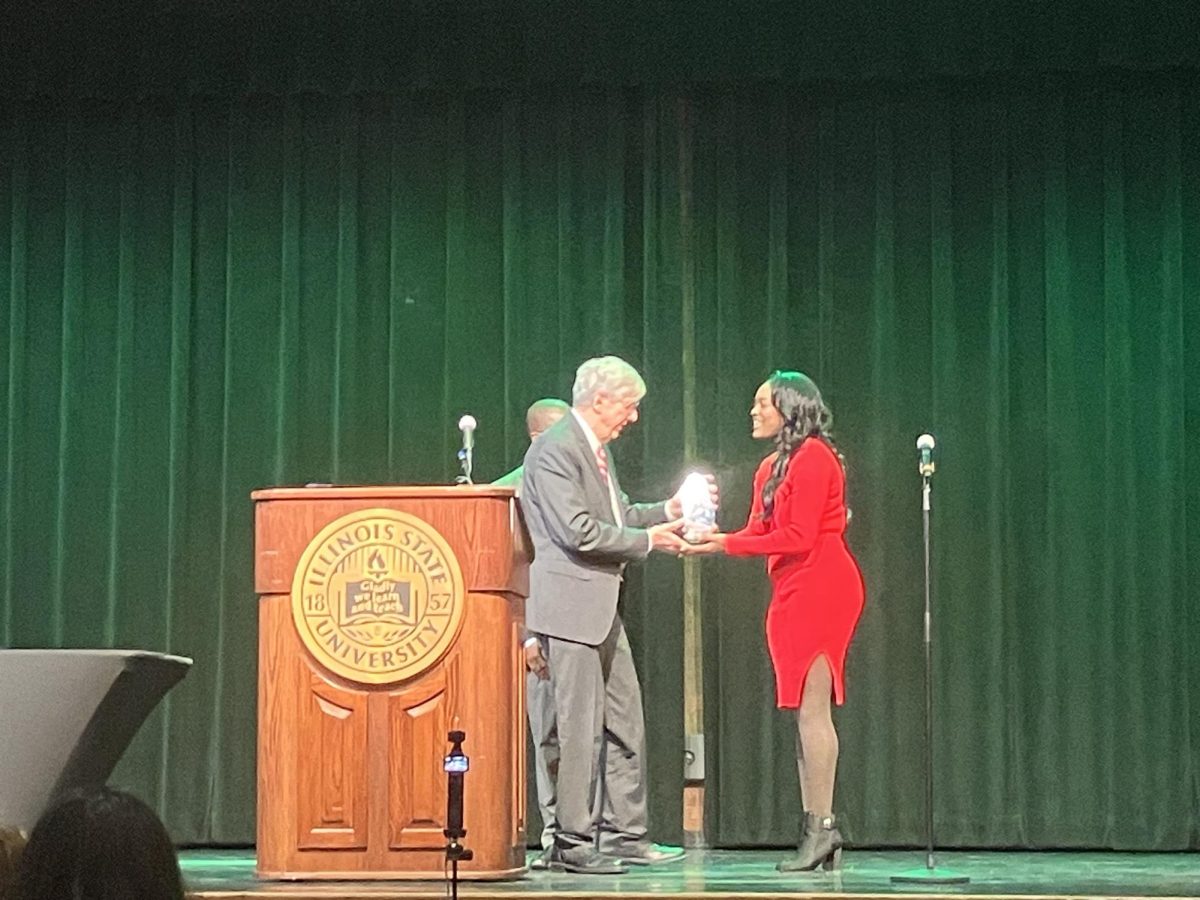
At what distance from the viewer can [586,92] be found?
26.0ft

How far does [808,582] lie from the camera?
5.72m

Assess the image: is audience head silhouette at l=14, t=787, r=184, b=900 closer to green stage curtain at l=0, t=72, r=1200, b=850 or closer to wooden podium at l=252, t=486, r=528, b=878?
wooden podium at l=252, t=486, r=528, b=878

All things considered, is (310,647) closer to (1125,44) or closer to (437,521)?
(437,521)

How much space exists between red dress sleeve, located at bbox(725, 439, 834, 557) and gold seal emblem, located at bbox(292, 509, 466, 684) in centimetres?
92

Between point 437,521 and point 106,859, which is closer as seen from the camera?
point 106,859

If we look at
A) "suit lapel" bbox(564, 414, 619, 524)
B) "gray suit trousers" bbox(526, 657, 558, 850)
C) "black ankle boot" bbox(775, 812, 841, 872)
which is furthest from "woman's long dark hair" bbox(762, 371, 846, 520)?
"gray suit trousers" bbox(526, 657, 558, 850)

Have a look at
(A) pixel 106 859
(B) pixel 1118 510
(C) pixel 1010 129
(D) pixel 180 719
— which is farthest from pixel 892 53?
(A) pixel 106 859

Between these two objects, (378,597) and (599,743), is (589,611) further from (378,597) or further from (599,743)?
(378,597)

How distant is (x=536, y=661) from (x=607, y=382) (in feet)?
3.06

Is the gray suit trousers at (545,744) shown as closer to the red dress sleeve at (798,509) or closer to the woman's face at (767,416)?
the red dress sleeve at (798,509)

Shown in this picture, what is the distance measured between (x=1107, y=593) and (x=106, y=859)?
253 inches

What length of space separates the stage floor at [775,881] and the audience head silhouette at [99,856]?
342 centimetres

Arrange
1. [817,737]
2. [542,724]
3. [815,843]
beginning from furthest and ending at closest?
[542,724]
[815,843]
[817,737]

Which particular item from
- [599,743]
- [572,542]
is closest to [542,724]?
[599,743]
